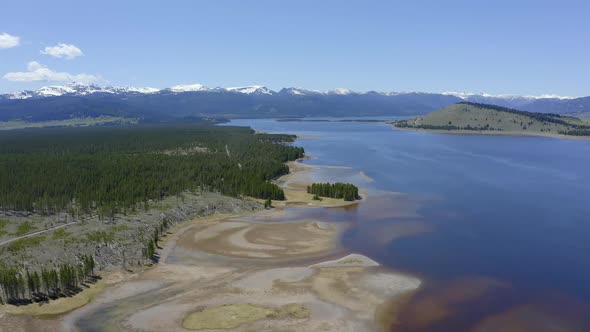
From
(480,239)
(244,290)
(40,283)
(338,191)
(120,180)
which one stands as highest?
(120,180)

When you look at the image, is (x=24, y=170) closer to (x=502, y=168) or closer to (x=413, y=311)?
(x=413, y=311)

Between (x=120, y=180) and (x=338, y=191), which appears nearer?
(x=120, y=180)

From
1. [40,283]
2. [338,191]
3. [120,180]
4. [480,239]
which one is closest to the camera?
[40,283]

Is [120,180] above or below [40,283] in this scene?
above

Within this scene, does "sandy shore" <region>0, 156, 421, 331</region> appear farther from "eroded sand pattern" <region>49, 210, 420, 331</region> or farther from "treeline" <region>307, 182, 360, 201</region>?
"treeline" <region>307, 182, 360, 201</region>

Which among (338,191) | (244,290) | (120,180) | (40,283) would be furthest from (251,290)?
(120,180)

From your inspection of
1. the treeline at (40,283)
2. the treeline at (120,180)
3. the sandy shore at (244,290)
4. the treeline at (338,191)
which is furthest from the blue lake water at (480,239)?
the treeline at (40,283)

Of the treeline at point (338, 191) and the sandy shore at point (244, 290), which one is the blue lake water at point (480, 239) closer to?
the treeline at point (338, 191)

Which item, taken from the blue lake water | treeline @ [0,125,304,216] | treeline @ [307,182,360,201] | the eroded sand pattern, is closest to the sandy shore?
the eroded sand pattern

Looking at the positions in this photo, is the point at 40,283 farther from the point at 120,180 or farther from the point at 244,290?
the point at 120,180

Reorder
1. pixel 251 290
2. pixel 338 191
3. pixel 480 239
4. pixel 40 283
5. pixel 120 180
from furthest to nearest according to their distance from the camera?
pixel 338 191, pixel 120 180, pixel 480 239, pixel 251 290, pixel 40 283
